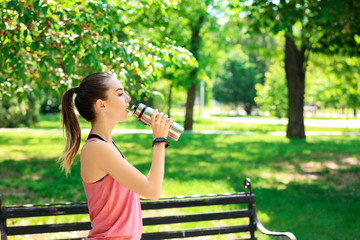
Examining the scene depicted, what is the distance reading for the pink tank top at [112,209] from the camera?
1.97 meters

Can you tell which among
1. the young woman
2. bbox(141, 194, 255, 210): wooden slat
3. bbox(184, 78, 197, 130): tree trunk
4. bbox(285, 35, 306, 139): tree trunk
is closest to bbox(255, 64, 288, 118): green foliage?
bbox(184, 78, 197, 130): tree trunk

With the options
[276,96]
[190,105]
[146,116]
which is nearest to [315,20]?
[146,116]

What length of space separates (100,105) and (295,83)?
1609 centimetres

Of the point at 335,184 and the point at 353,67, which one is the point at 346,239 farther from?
the point at 353,67

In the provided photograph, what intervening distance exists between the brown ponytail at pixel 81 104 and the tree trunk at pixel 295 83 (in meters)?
15.8

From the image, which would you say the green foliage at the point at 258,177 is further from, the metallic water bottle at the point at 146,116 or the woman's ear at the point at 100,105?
the woman's ear at the point at 100,105

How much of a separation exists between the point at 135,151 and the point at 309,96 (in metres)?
30.7

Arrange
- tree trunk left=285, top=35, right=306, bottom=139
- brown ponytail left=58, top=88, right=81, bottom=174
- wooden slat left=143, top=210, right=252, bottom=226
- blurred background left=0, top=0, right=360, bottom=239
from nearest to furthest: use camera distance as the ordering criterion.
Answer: brown ponytail left=58, top=88, right=81, bottom=174 → wooden slat left=143, top=210, right=252, bottom=226 → blurred background left=0, top=0, right=360, bottom=239 → tree trunk left=285, top=35, right=306, bottom=139

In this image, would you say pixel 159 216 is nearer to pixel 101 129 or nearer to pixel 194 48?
pixel 101 129

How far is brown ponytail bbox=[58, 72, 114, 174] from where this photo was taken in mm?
1992

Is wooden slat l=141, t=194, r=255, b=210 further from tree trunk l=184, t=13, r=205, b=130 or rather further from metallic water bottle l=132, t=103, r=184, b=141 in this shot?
tree trunk l=184, t=13, r=205, b=130

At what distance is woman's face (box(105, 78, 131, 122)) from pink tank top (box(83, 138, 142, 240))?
0.17 m

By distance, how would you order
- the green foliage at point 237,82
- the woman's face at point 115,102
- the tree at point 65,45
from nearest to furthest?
the woman's face at point 115,102 < the tree at point 65,45 < the green foliage at point 237,82

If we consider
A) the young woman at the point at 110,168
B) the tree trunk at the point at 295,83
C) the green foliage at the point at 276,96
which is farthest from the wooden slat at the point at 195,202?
the green foliage at the point at 276,96
